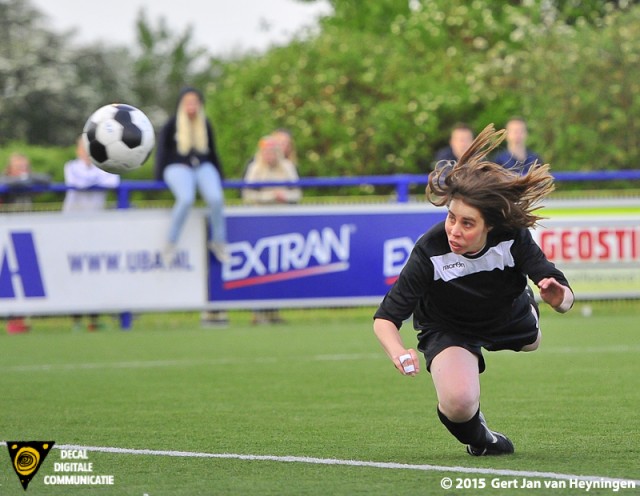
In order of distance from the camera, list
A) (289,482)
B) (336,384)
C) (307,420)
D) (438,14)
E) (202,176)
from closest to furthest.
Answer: (289,482), (307,420), (336,384), (202,176), (438,14)

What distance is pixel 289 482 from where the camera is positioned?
5547mm

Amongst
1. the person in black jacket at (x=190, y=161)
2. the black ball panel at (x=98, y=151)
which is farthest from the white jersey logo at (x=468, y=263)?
the person in black jacket at (x=190, y=161)

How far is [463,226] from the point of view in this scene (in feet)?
20.3

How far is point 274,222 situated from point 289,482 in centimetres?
1081

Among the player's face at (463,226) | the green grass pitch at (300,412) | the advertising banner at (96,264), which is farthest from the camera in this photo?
the advertising banner at (96,264)

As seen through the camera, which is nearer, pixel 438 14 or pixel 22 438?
pixel 22 438

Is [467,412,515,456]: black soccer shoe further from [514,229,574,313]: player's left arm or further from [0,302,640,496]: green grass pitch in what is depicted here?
[514,229,574,313]: player's left arm

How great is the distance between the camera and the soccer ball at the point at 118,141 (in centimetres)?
888

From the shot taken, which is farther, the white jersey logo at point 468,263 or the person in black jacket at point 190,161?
the person in black jacket at point 190,161

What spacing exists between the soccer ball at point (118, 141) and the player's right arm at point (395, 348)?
3.13 metres

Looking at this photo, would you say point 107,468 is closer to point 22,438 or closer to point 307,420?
point 22,438

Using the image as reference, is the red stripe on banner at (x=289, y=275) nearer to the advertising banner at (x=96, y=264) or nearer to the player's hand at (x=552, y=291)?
the advertising banner at (x=96, y=264)

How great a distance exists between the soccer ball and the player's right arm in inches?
123

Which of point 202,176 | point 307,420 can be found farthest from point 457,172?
point 202,176
